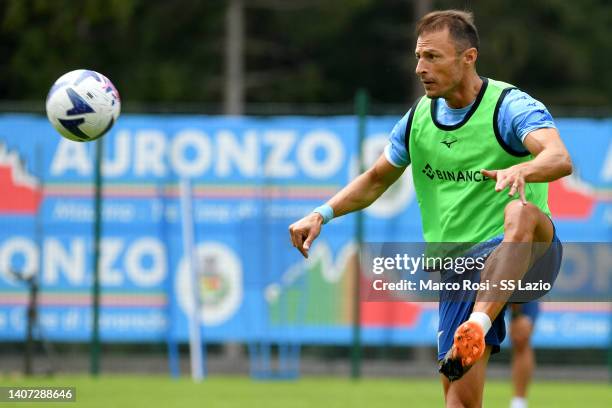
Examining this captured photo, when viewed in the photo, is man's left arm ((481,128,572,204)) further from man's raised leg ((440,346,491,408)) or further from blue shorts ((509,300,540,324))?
blue shorts ((509,300,540,324))

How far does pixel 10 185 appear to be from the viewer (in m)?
14.7

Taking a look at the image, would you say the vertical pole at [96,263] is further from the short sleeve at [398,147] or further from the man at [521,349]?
the short sleeve at [398,147]

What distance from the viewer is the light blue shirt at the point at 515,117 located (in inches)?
229

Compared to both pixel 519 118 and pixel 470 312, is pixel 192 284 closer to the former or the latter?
pixel 470 312

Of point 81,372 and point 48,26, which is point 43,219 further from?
point 48,26


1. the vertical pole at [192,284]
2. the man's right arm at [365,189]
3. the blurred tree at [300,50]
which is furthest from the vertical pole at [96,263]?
the blurred tree at [300,50]

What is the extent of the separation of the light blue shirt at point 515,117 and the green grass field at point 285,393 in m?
5.50

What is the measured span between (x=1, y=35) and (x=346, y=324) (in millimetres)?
12849

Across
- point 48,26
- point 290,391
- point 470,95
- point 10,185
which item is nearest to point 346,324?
point 290,391

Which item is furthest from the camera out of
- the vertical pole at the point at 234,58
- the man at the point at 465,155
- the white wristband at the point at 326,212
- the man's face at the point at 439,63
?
the vertical pole at the point at 234,58

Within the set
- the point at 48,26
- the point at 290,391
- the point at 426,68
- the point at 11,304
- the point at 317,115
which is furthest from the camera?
the point at 48,26

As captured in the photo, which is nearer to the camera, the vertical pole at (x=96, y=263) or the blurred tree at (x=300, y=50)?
the vertical pole at (x=96, y=263)

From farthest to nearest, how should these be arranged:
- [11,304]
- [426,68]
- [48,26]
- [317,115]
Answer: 1. [48,26]
2. [317,115]
3. [11,304]
4. [426,68]

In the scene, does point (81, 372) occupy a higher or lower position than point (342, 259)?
lower
